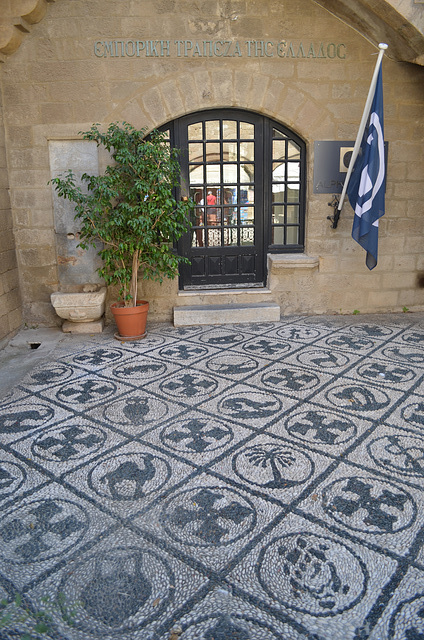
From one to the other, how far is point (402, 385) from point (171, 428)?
1641 mm

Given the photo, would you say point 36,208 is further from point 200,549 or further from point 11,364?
point 200,549

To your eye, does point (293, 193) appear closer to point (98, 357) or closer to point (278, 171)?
point (278, 171)

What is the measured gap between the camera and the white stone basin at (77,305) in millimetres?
4770

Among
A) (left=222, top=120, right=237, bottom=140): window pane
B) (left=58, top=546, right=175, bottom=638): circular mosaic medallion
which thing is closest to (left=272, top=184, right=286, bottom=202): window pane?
(left=222, top=120, right=237, bottom=140): window pane

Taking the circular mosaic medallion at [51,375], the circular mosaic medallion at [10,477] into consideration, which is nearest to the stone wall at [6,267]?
the circular mosaic medallion at [51,375]

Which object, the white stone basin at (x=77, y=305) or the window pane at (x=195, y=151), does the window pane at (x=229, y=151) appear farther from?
the white stone basin at (x=77, y=305)

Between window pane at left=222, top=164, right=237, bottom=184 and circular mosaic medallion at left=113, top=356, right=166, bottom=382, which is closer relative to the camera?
circular mosaic medallion at left=113, top=356, right=166, bottom=382

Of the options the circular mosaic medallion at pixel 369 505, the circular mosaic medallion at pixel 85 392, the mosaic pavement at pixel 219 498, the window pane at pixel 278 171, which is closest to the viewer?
the mosaic pavement at pixel 219 498

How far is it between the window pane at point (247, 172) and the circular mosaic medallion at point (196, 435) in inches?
123

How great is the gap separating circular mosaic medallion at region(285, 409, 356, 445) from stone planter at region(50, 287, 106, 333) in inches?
98.6

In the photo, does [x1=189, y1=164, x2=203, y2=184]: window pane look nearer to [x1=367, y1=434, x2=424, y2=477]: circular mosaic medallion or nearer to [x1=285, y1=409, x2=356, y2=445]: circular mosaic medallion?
[x1=285, y1=409, x2=356, y2=445]: circular mosaic medallion

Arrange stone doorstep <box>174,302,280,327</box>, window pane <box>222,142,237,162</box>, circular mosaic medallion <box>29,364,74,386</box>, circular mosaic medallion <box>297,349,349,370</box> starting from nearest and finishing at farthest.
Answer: circular mosaic medallion <box>29,364,74,386</box>
circular mosaic medallion <box>297,349,349,370</box>
stone doorstep <box>174,302,280,327</box>
window pane <box>222,142,237,162</box>

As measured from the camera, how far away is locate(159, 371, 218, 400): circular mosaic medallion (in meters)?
3.38

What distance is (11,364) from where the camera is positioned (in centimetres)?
410
